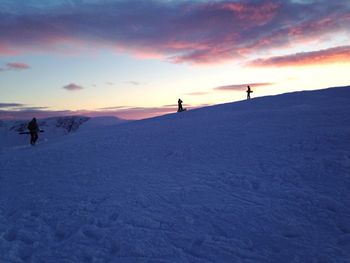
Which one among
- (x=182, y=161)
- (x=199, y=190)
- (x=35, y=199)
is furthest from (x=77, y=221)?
(x=182, y=161)

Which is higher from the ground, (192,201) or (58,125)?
(192,201)

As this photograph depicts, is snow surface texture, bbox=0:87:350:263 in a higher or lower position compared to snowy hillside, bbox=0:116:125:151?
higher

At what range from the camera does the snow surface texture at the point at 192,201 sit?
6.68 metres

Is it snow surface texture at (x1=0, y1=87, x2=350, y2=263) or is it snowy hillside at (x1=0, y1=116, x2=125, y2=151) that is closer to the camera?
snow surface texture at (x1=0, y1=87, x2=350, y2=263)

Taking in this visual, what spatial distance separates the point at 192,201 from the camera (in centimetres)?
875

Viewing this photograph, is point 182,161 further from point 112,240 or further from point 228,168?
point 112,240

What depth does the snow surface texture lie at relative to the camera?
6.68 metres

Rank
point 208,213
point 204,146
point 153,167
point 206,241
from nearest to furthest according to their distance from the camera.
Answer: point 206,241, point 208,213, point 153,167, point 204,146

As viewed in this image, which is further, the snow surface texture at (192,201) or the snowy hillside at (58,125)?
the snowy hillside at (58,125)

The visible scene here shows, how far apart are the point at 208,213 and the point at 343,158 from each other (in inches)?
208

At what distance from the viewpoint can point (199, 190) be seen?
30.9 feet

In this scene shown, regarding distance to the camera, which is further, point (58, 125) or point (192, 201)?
point (58, 125)

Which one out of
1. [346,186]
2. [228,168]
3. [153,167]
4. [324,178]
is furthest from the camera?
[153,167]

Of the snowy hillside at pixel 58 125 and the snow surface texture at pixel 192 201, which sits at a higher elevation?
the snow surface texture at pixel 192 201
